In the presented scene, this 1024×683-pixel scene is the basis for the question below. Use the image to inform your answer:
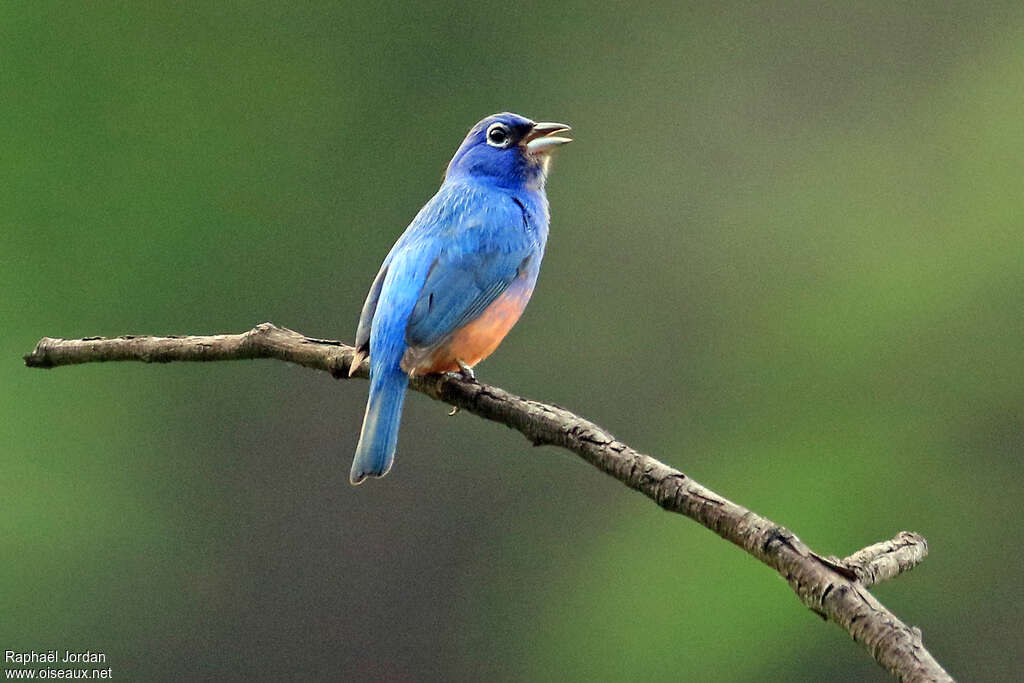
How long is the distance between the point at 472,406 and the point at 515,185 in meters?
1.62

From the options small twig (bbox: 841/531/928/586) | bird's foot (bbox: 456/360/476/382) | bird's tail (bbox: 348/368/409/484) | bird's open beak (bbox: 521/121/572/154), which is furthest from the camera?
bird's open beak (bbox: 521/121/572/154)

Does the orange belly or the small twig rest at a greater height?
the orange belly

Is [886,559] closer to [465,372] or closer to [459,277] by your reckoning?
[465,372]

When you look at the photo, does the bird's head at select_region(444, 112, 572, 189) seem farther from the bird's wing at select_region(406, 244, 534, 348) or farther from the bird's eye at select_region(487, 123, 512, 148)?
the bird's wing at select_region(406, 244, 534, 348)

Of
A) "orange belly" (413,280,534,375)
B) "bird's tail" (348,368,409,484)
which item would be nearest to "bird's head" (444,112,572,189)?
"orange belly" (413,280,534,375)

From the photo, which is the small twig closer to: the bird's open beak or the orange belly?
the orange belly

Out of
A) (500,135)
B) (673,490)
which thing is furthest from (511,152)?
(673,490)

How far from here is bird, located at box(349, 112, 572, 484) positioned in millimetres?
3807

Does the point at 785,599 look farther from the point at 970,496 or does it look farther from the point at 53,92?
the point at 53,92

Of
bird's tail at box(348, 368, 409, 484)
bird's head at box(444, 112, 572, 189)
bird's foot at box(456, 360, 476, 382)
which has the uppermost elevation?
bird's head at box(444, 112, 572, 189)

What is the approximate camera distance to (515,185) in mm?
4883

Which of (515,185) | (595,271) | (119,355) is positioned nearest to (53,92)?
(595,271)

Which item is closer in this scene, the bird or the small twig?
the small twig

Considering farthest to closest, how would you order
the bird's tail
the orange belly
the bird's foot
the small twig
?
the orange belly, the bird's foot, the bird's tail, the small twig
